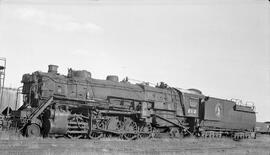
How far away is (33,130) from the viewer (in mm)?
17359

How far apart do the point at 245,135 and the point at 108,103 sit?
17.8 m

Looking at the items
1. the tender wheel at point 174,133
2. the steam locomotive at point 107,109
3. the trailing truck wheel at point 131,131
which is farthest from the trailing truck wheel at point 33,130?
the tender wheel at point 174,133

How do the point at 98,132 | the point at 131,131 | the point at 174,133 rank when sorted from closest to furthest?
the point at 98,132 < the point at 131,131 < the point at 174,133

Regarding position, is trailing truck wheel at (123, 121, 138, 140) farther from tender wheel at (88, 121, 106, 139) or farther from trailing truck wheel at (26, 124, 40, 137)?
trailing truck wheel at (26, 124, 40, 137)

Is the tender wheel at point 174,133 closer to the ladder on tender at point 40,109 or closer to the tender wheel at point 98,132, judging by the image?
the tender wheel at point 98,132

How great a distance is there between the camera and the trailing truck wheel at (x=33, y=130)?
17.2 metres

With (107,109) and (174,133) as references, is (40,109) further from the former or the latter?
(174,133)

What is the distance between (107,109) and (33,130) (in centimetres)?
459

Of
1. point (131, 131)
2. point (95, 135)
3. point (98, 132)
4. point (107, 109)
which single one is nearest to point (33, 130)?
point (98, 132)

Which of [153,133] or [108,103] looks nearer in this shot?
[108,103]

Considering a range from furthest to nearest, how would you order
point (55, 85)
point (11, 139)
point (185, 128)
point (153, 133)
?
point (185, 128) < point (153, 133) < point (55, 85) < point (11, 139)

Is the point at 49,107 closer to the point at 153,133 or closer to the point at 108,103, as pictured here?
the point at 108,103

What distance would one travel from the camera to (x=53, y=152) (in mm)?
12328

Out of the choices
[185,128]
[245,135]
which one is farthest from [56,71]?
[245,135]
